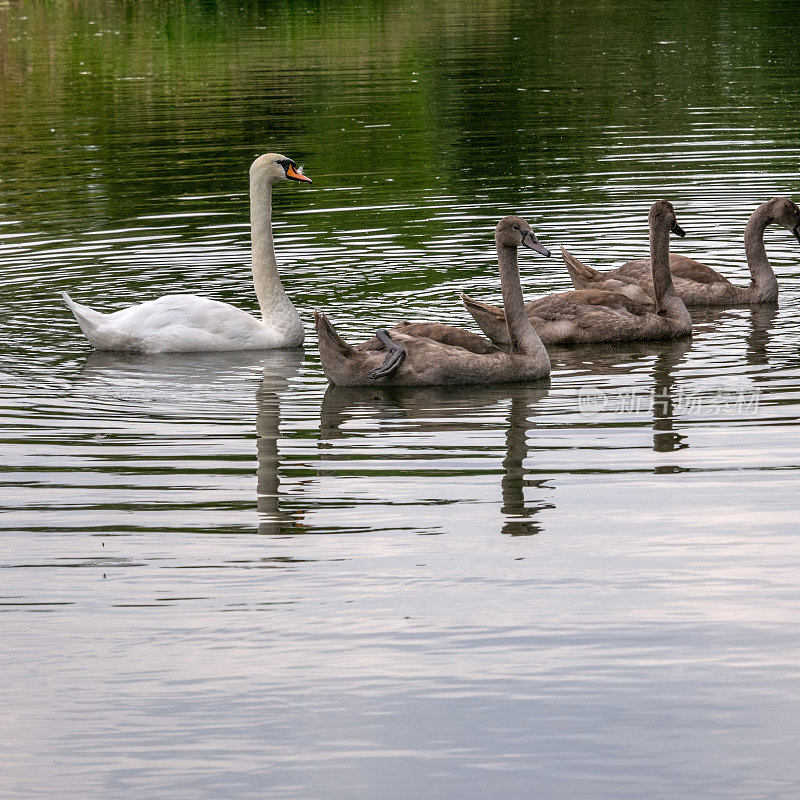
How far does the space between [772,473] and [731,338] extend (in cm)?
494

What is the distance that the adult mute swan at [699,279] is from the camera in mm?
14878

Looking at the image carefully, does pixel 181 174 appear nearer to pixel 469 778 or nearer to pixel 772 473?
pixel 772 473

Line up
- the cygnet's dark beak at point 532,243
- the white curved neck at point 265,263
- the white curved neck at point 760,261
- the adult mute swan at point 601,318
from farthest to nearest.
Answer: the white curved neck at point 760,261 < the white curved neck at point 265,263 < the adult mute swan at point 601,318 < the cygnet's dark beak at point 532,243

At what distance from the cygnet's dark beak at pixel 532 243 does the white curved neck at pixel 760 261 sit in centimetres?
380

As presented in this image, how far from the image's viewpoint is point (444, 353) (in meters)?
11.8

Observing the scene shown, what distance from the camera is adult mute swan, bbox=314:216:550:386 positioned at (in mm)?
11781

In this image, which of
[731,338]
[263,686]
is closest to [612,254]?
[731,338]

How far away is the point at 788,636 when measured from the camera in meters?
6.66

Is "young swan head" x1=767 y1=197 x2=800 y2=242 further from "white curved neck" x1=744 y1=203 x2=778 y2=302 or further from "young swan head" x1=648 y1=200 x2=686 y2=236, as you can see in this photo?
"young swan head" x1=648 y1=200 x2=686 y2=236

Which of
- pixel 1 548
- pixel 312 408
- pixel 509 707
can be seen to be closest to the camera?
pixel 509 707

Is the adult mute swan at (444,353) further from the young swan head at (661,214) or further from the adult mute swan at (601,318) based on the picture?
the young swan head at (661,214)

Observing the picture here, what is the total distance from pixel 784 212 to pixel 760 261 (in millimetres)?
986

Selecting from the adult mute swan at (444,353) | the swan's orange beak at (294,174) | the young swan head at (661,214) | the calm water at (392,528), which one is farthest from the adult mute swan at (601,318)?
the swan's orange beak at (294,174)

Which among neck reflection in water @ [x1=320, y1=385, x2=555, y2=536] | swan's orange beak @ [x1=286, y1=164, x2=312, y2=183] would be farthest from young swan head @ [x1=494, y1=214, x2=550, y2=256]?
swan's orange beak @ [x1=286, y1=164, x2=312, y2=183]
